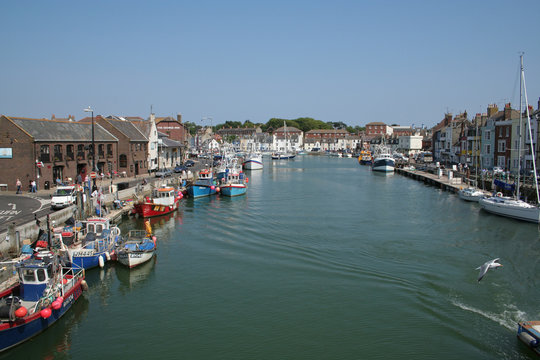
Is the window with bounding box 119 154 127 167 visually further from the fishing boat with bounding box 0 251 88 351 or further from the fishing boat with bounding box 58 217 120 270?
the fishing boat with bounding box 0 251 88 351

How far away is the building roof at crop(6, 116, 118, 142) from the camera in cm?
4016

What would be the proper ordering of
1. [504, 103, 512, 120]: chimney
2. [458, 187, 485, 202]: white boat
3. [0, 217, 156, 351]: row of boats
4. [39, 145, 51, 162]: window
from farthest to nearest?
[504, 103, 512, 120]: chimney < [458, 187, 485, 202]: white boat < [39, 145, 51, 162]: window < [0, 217, 156, 351]: row of boats

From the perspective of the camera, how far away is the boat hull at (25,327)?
48.8ft

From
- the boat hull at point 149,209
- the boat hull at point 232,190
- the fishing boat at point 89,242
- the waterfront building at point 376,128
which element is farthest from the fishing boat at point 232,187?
the waterfront building at point 376,128

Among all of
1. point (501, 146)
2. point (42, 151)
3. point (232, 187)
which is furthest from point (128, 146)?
point (501, 146)

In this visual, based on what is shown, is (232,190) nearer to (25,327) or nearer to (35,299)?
(35,299)

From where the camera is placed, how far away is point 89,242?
23.3 meters

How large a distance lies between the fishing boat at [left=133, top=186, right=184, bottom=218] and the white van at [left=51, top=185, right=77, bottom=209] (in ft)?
17.2

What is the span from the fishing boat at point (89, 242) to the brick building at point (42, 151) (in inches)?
685

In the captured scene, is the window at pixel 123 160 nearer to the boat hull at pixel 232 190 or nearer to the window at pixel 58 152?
the window at pixel 58 152

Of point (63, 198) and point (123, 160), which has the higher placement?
point (123, 160)

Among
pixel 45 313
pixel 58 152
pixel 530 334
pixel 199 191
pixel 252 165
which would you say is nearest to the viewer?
pixel 530 334

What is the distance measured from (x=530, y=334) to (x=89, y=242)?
68.5 ft

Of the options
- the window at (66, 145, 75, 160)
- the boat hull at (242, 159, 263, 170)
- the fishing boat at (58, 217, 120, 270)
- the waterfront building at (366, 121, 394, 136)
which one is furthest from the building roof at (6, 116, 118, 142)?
the waterfront building at (366, 121, 394, 136)
